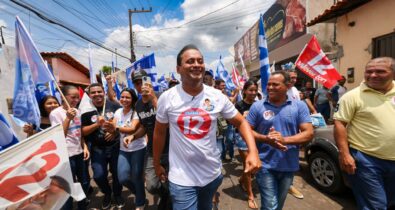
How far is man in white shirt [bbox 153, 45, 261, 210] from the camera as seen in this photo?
185 centimetres

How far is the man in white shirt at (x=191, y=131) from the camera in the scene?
1852mm

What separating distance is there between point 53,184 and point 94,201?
246cm

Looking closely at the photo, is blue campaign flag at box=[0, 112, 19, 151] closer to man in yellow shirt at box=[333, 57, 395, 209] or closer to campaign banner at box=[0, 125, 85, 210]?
campaign banner at box=[0, 125, 85, 210]

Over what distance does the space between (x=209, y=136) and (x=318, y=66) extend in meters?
3.38

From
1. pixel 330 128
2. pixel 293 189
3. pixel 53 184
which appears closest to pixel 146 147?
pixel 53 184

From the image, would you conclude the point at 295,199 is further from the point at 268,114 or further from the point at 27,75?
the point at 27,75

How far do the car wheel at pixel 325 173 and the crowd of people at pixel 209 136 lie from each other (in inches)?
16.8

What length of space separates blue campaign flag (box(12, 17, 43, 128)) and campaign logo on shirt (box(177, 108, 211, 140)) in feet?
6.61

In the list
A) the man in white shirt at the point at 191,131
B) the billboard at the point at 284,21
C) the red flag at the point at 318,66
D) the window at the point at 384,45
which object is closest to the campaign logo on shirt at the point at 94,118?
the man in white shirt at the point at 191,131

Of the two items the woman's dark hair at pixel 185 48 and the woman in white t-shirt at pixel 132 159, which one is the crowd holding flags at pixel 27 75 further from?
the woman's dark hair at pixel 185 48

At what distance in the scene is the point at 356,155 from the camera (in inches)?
93.7

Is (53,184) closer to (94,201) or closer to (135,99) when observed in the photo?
(135,99)

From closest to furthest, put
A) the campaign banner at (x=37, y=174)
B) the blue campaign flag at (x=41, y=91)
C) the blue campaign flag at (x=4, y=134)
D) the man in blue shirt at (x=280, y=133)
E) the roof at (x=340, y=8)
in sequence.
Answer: the campaign banner at (x=37, y=174)
the blue campaign flag at (x=4, y=134)
the man in blue shirt at (x=280, y=133)
the blue campaign flag at (x=41, y=91)
the roof at (x=340, y=8)

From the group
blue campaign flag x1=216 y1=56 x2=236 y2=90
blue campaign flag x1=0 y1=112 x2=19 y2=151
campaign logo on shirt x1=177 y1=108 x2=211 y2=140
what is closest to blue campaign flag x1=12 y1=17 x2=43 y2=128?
blue campaign flag x1=0 y1=112 x2=19 y2=151
